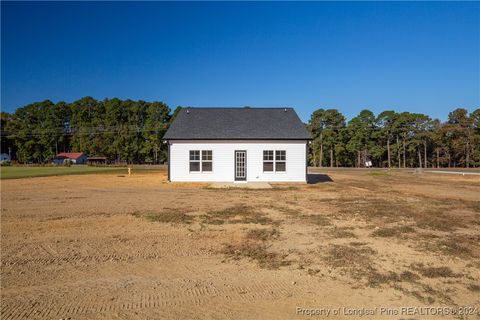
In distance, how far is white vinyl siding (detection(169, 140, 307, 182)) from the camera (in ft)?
70.4

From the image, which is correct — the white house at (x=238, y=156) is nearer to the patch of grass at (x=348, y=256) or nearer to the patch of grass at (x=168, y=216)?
the patch of grass at (x=168, y=216)

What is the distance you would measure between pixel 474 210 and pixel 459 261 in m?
6.99

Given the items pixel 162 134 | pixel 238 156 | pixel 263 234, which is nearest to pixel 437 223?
pixel 263 234

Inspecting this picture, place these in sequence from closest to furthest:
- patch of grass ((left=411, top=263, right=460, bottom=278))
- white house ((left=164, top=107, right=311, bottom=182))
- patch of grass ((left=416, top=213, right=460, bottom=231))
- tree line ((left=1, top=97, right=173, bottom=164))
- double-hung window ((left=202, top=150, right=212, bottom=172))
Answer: patch of grass ((left=411, top=263, right=460, bottom=278))
patch of grass ((left=416, top=213, right=460, bottom=231))
white house ((left=164, top=107, right=311, bottom=182))
double-hung window ((left=202, top=150, right=212, bottom=172))
tree line ((left=1, top=97, right=173, bottom=164))

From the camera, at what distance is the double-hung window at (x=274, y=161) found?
2155cm

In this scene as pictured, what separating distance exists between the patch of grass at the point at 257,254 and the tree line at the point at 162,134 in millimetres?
51178

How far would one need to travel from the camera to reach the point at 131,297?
163 inches

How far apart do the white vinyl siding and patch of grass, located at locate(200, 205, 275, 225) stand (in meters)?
10.5

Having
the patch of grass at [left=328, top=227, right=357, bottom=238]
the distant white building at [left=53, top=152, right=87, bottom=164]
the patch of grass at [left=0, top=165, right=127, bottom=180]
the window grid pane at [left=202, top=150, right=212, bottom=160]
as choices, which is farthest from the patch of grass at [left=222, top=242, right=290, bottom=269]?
the distant white building at [left=53, top=152, right=87, bottom=164]

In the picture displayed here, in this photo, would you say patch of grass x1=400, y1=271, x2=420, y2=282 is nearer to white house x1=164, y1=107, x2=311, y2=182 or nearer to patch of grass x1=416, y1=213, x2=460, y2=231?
patch of grass x1=416, y1=213, x2=460, y2=231

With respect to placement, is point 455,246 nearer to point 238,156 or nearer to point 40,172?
point 238,156

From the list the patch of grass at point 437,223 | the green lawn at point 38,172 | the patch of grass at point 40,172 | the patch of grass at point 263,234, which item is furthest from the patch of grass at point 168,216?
the green lawn at point 38,172

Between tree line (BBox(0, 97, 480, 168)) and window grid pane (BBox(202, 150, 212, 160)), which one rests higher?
tree line (BBox(0, 97, 480, 168))

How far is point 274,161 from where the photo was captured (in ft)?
70.7
